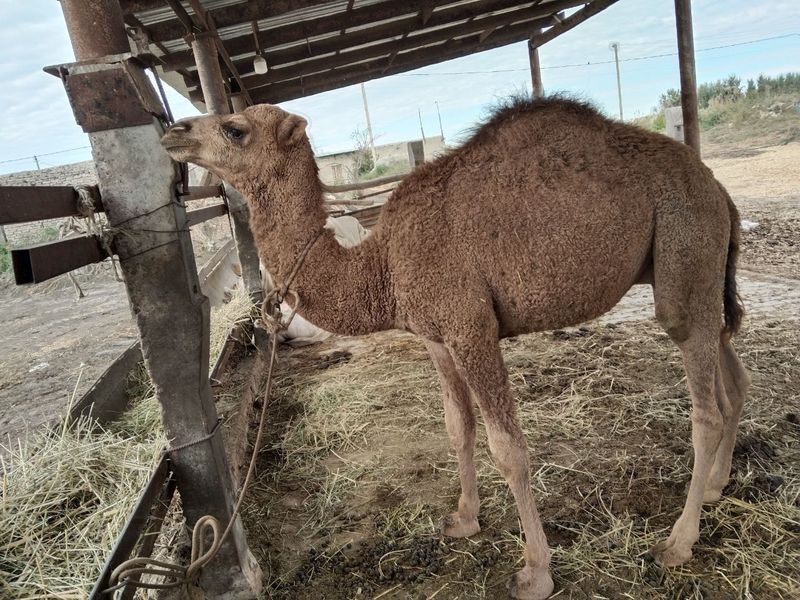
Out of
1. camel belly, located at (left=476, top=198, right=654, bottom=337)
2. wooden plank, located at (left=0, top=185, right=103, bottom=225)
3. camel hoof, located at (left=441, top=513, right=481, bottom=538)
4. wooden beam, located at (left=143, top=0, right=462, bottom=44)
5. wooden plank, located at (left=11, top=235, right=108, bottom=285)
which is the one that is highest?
wooden beam, located at (left=143, top=0, right=462, bottom=44)

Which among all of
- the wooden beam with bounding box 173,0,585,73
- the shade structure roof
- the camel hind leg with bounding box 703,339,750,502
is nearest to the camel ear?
the shade structure roof

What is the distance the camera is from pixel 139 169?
2445mm

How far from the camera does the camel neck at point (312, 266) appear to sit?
293 cm

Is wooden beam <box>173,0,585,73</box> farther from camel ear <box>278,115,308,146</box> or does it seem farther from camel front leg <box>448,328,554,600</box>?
camel front leg <box>448,328,554,600</box>

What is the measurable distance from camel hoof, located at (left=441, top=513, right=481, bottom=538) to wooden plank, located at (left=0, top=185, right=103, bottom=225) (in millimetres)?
2563

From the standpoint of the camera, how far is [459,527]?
3.28 m

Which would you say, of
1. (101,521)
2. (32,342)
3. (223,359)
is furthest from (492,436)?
(32,342)

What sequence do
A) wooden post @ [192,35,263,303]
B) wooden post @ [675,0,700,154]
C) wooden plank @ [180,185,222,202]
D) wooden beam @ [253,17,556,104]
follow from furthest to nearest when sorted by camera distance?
1. wooden beam @ [253,17,556,104]
2. wooden post @ [192,35,263,303]
3. wooden post @ [675,0,700,154]
4. wooden plank @ [180,185,222,202]

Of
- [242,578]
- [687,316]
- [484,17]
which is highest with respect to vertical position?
[484,17]

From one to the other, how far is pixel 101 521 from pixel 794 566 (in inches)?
137

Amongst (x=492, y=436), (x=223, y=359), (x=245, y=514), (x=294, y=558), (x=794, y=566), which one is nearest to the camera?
(x=794, y=566)

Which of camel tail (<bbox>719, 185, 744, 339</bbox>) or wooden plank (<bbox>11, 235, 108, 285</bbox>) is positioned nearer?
wooden plank (<bbox>11, 235, 108, 285</bbox>)

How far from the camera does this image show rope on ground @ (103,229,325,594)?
2141mm

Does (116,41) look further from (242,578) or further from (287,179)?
(242,578)
